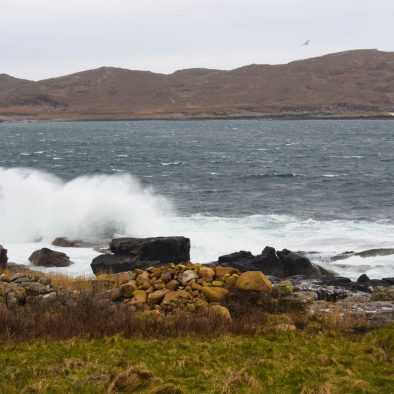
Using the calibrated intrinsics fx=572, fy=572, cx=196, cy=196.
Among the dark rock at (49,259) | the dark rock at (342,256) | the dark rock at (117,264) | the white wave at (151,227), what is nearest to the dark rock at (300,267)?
the white wave at (151,227)

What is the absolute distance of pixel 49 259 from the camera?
2666 centimetres

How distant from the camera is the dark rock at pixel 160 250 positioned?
85.9 ft

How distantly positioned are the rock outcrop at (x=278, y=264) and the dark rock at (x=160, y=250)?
190 cm

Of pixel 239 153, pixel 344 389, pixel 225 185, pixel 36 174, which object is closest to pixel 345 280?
pixel 344 389

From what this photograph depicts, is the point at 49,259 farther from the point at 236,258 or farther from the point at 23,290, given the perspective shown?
the point at 23,290

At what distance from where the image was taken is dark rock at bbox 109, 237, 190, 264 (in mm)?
26172

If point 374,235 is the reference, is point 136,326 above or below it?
above

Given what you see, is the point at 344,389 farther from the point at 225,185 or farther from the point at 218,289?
the point at 225,185

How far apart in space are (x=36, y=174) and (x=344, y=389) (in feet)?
165

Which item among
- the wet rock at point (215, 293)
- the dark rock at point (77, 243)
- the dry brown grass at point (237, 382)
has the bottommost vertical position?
the dark rock at point (77, 243)

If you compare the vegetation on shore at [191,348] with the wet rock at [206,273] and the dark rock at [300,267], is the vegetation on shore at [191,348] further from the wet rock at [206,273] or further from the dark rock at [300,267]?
the dark rock at [300,267]

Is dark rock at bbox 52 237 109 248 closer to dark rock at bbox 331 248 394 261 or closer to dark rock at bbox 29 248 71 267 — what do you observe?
dark rock at bbox 29 248 71 267

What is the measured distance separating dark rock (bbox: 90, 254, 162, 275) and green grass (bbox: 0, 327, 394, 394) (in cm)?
1262

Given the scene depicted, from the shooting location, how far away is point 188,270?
16875 millimetres
